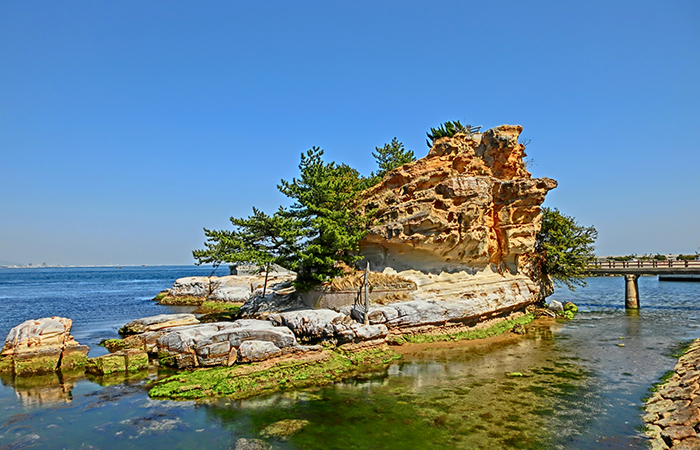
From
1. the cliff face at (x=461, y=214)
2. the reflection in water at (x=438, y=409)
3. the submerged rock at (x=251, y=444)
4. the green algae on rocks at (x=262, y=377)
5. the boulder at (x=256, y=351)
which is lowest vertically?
the submerged rock at (x=251, y=444)

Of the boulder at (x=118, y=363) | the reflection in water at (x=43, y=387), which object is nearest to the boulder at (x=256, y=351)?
the boulder at (x=118, y=363)

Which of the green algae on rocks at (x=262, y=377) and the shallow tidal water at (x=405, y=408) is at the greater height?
the green algae on rocks at (x=262, y=377)

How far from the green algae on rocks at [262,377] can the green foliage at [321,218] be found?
317 inches

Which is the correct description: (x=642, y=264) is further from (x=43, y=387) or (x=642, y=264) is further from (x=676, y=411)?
(x=43, y=387)

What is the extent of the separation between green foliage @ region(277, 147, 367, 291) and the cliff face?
8.46 ft

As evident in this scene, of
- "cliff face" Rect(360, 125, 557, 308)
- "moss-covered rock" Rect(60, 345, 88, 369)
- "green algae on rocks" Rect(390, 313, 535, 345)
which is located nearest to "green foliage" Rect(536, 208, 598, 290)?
"cliff face" Rect(360, 125, 557, 308)

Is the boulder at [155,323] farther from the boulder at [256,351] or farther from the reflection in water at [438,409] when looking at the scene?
the reflection in water at [438,409]

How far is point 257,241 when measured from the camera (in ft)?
96.9

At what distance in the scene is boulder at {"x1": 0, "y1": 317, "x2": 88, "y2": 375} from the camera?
19.5m

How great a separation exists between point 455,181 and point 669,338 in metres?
17.2

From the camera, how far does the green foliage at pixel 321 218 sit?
26.8 m

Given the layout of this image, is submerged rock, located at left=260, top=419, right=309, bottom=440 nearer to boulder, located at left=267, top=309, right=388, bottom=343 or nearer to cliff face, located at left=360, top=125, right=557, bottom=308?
boulder, located at left=267, top=309, right=388, bottom=343

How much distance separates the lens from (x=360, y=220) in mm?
29031

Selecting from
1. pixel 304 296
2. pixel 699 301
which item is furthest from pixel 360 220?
pixel 699 301
